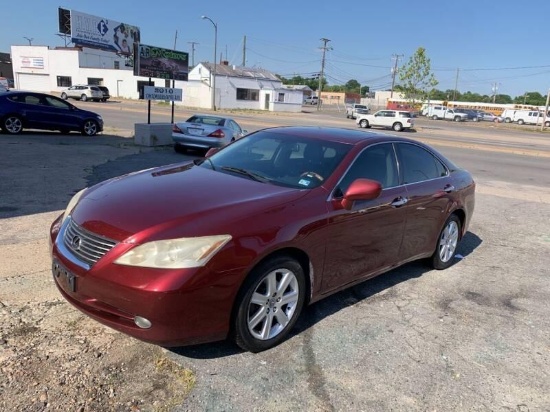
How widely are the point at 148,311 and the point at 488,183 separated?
1173 cm

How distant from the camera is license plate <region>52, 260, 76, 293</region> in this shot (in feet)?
10.3

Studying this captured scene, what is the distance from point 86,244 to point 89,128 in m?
16.2

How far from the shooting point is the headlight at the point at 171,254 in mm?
2885

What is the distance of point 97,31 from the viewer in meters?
72.7

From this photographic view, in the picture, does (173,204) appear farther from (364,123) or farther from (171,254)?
(364,123)

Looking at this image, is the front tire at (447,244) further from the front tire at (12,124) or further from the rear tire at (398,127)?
the rear tire at (398,127)

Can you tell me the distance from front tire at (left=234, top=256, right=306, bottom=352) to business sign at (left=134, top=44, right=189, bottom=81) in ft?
50.5

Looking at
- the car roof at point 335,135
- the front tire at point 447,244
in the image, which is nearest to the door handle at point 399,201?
the car roof at point 335,135

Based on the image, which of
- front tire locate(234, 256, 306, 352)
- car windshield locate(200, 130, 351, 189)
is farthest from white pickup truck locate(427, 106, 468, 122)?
front tire locate(234, 256, 306, 352)

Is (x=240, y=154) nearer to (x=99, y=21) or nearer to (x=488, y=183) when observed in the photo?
(x=488, y=183)

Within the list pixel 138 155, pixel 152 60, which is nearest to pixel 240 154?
pixel 138 155

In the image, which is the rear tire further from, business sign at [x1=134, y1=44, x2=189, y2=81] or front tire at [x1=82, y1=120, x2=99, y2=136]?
front tire at [x1=82, y1=120, x2=99, y2=136]

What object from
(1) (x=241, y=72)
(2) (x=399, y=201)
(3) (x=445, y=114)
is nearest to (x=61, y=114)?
(2) (x=399, y=201)

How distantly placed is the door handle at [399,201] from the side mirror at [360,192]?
0.60 m
